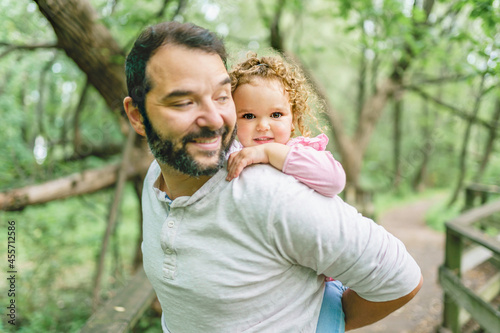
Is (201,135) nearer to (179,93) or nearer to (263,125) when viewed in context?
(179,93)

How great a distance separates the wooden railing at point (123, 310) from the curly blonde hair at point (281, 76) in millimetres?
1136

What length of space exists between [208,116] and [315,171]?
365mm

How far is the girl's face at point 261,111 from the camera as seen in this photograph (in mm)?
1389

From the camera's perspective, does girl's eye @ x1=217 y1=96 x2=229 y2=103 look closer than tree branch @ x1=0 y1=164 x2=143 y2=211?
Yes

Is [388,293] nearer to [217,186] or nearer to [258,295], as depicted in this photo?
[258,295]

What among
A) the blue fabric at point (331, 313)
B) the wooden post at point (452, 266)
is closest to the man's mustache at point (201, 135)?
the blue fabric at point (331, 313)

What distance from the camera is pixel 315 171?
103cm

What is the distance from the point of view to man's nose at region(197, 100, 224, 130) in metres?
1.07

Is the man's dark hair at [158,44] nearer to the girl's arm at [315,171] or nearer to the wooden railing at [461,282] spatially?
the girl's arm at [315,171]

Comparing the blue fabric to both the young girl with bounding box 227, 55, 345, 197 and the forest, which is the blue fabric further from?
the forest

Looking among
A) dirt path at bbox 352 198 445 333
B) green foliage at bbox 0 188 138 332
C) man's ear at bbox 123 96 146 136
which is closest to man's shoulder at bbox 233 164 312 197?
man's ear at bbox 123 96 146 136

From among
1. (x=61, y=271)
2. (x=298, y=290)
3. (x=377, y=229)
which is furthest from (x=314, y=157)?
(x=61, y=271)

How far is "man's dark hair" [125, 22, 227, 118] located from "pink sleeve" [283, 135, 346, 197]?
428 millimetres

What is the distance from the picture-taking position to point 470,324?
392 cm
